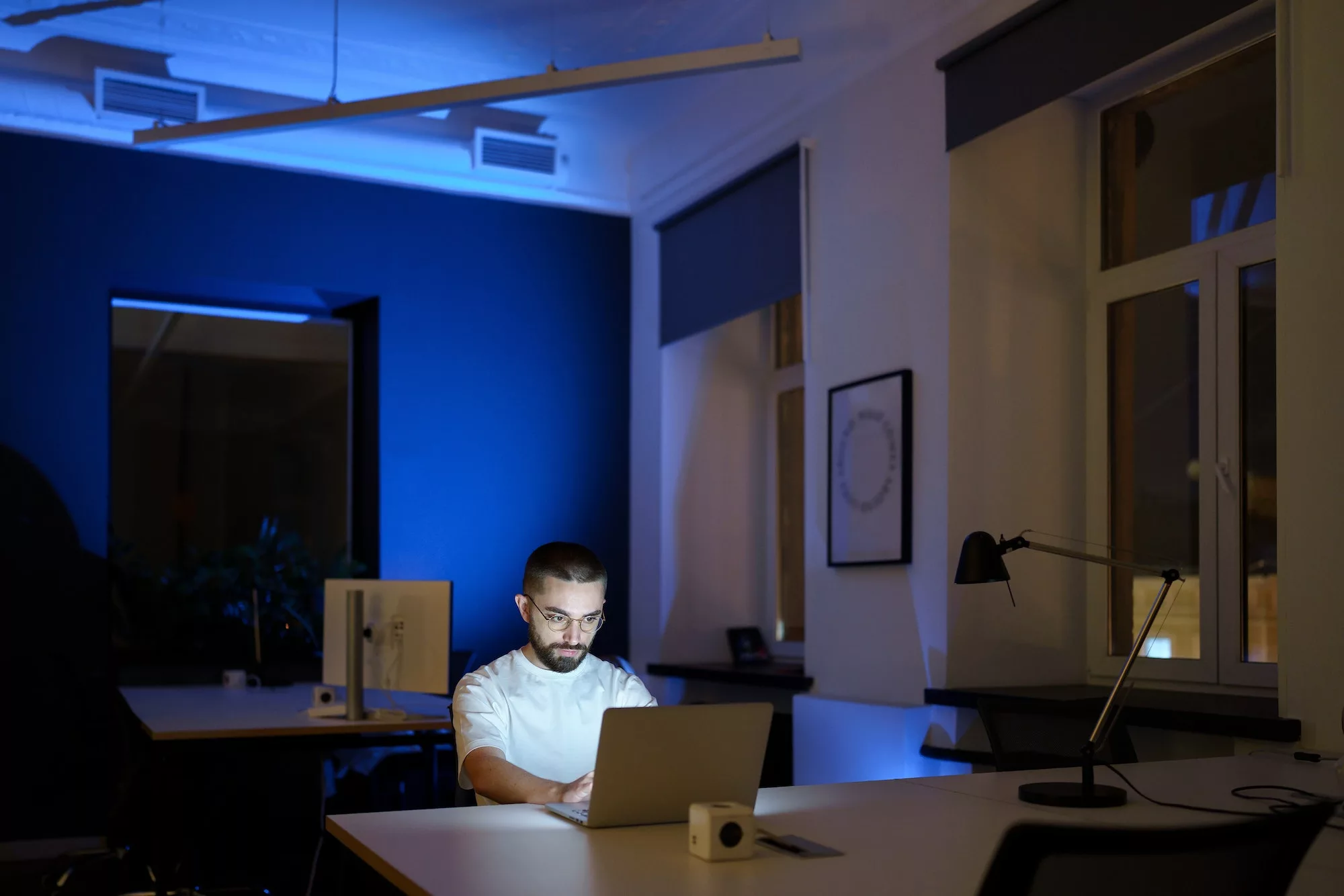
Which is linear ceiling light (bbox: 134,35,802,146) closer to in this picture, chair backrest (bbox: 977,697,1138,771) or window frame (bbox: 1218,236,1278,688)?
window frame (bbox: 1218,236,1278,688)

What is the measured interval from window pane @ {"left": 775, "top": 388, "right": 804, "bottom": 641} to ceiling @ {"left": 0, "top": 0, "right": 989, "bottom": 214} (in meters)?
1.66

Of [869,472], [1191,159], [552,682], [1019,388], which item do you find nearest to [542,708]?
[552,682]

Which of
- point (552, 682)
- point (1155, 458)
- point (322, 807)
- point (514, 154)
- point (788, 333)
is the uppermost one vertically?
point (514, 154)

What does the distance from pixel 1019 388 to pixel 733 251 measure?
6.27ft

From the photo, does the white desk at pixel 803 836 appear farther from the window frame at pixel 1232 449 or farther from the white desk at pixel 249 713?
the white desk at pixel 249 713

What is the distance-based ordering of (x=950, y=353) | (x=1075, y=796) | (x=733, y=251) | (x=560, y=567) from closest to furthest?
(x=1075, y=796) → (x=560, y=567) → (x=950, y=353) → (x=733, y=251)

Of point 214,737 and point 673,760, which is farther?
point 214,737

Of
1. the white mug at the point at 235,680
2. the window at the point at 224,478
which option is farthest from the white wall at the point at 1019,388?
the white mug at the point at 235,680

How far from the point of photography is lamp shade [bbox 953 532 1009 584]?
2463mm

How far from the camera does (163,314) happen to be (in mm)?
6355

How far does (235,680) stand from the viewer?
562 centimetres

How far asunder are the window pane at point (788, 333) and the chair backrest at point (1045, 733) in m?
3.41

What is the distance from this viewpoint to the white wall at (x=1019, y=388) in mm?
4281

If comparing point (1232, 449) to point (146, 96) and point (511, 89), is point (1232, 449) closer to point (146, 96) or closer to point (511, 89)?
point (511, 89)
